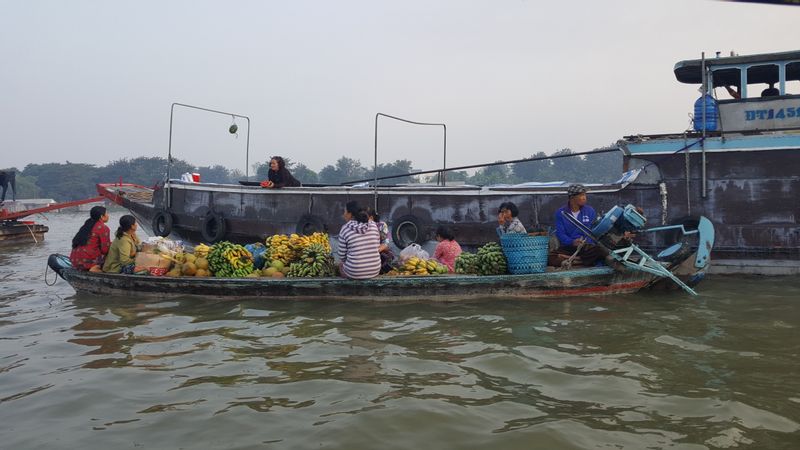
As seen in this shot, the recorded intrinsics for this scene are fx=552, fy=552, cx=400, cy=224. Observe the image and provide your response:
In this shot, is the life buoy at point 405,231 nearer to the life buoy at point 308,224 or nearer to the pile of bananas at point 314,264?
the life buoy at point 308,224

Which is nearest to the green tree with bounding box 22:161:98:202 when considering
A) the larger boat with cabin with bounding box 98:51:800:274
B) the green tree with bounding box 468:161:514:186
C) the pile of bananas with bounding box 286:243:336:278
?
the green tree with bounding box 468:161:514:186

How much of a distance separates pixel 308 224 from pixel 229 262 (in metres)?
3.59

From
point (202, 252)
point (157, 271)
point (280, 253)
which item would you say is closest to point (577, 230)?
point (280, 253)

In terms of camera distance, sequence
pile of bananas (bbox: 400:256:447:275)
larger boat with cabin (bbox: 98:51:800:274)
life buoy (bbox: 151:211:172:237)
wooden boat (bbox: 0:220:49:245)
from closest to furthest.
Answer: pile of bananas (bbox: 400:256:447:275) → larger boat with cabin (bbox: 98:51:800:274) → life buoy (bbox: 151:211:172:237) → wooden boat (bbox: 0:220:49:245)

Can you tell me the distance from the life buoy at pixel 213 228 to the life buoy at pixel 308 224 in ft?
5.89

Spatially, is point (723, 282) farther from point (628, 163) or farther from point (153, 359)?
point (153, 359)

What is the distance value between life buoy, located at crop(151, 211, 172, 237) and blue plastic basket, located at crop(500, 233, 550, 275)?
28.6ft

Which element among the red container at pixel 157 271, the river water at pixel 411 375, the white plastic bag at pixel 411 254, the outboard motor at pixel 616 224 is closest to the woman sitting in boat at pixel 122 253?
the red container at pixel 157 271

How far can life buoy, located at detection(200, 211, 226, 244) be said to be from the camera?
12.1 m

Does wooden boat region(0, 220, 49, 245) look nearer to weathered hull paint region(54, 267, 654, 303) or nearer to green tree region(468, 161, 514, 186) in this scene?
weathered hull paint region(54, 267, 654, 303)

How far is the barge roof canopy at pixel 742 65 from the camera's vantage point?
9766 millimetres

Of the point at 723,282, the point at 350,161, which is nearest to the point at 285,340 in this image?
the point at 723,282

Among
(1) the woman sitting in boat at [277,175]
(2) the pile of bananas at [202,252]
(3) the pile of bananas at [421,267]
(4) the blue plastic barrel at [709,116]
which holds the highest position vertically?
(4) the blue plastic barrel at [709,116]

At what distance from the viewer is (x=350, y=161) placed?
300ft
